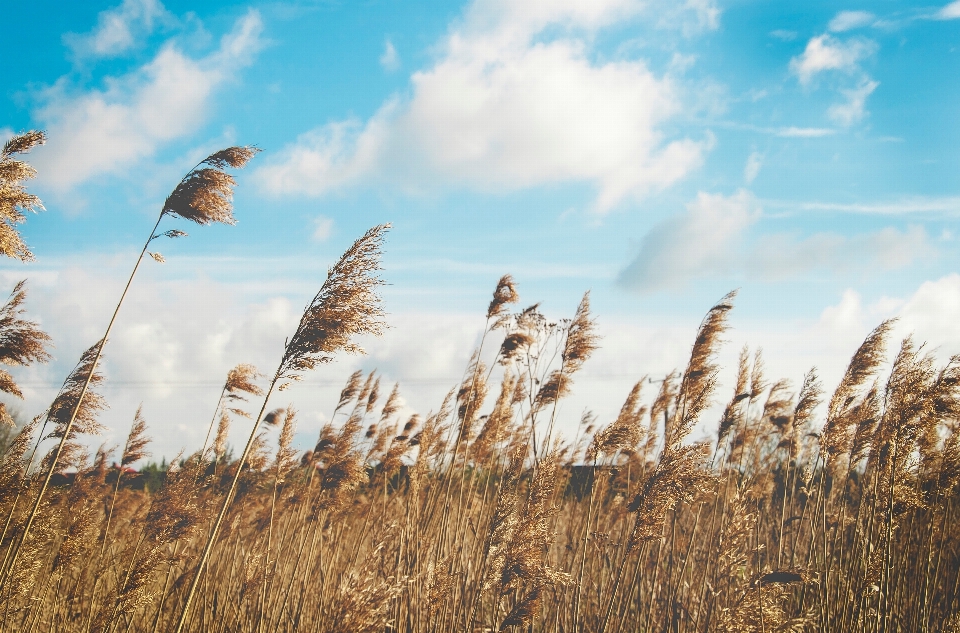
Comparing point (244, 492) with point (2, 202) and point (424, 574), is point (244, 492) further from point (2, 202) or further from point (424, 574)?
point (2, 202)

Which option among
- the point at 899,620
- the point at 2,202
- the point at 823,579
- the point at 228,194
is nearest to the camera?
the point at 2,202

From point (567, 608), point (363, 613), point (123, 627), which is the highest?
point (363, 613)

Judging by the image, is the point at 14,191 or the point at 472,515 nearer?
the point at 14,191

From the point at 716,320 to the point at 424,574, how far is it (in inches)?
124

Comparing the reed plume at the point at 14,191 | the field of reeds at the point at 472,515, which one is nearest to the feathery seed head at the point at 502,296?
the field of reeds at the point at 472,515

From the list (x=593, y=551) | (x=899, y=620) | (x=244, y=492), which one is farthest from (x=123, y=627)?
(x=899, y=620)

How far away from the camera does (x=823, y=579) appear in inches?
186

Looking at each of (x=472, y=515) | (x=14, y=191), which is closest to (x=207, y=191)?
(x=14, y=191)

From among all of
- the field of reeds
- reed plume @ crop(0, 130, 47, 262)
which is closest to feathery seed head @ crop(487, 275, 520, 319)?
the field of reeds

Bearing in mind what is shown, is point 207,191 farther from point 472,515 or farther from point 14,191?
point 472,515

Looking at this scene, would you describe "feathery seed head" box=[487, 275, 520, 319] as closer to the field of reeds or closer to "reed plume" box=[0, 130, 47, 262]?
the field of reeds

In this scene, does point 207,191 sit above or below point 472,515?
above

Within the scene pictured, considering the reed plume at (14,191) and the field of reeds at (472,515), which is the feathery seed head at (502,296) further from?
the reed plume at (14,191)

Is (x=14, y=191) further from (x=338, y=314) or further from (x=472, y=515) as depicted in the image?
(x=472, y=515)
